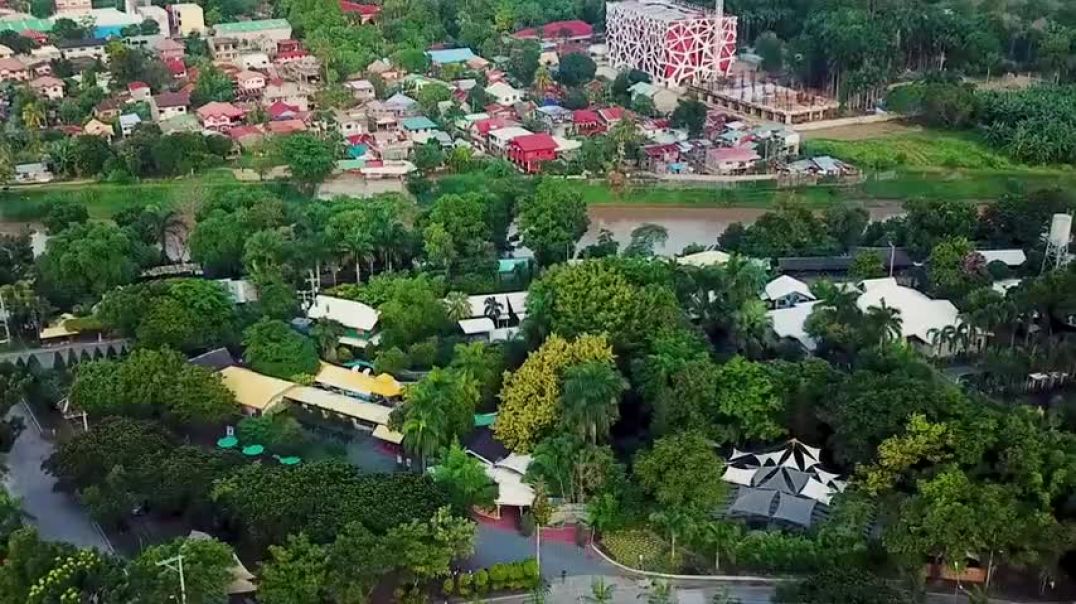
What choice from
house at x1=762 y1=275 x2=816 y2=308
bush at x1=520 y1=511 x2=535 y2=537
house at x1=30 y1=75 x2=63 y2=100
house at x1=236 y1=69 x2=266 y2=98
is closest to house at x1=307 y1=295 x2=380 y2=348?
bush at x1=520 y1=511 x2=535 y2=537

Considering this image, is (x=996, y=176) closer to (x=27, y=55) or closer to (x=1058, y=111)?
(x=1058, y=111)

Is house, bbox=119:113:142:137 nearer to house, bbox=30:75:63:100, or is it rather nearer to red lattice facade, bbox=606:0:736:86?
house, bbox=30:75:63:100

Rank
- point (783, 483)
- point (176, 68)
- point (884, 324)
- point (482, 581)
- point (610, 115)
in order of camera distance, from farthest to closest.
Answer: point (176, 68)
point (610, 115)
point (884, 324)
point (783, 483)
point (482, 581)

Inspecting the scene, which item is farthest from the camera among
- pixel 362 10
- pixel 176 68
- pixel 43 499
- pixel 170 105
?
pixel 362 10

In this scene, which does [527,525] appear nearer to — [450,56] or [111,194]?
[111,194]

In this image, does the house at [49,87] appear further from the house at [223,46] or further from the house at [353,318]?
the house at [353,318]

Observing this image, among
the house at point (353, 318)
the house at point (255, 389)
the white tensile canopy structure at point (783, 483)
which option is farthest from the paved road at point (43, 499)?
the white tensile canopy structure at point (783, 483)

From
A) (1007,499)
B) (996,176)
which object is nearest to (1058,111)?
(996,176)

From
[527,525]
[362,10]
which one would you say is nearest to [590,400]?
[527,525]
